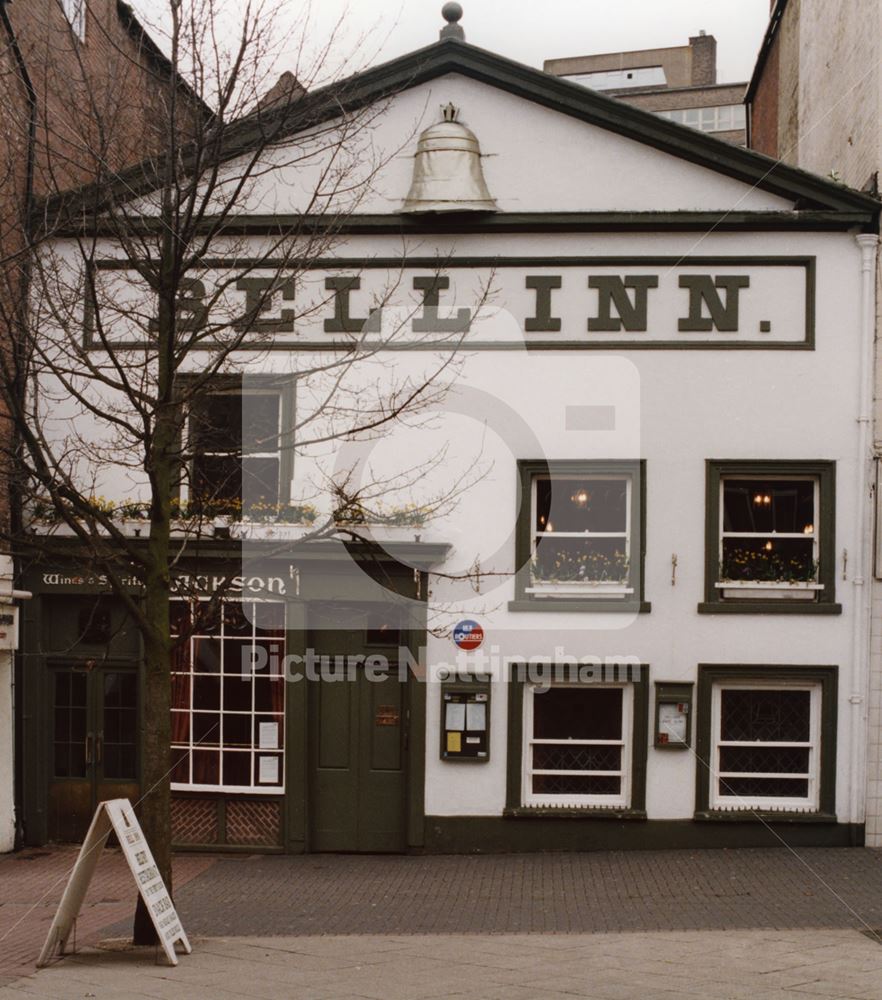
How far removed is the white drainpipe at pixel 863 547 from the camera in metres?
14.5

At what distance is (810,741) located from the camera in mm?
14711

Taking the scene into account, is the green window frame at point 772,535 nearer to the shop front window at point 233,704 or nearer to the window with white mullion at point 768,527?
the window with white mullion at point 768,527

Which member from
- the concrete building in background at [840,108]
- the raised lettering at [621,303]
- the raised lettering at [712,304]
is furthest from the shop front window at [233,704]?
the concrete building in background at [840,108]

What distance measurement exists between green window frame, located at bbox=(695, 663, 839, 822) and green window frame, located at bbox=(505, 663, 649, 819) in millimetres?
656

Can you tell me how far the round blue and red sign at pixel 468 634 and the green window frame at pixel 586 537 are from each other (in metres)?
0.48

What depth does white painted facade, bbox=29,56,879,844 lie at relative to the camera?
14641 millimetres

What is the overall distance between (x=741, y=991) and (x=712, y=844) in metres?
5.71

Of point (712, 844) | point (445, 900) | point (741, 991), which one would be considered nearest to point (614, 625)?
point (712, 844)

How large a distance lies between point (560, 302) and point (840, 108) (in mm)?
4880

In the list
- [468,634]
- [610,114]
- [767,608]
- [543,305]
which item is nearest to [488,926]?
[468,634]

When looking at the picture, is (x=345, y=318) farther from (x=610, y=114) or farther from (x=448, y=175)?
(x=610, y=114)

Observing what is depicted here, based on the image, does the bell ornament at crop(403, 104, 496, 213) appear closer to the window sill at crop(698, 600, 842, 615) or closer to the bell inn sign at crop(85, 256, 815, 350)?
the bell inn sign at crop(85, 256, 815, 350)

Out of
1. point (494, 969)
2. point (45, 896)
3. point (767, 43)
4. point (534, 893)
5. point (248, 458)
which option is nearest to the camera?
point (494, 969)

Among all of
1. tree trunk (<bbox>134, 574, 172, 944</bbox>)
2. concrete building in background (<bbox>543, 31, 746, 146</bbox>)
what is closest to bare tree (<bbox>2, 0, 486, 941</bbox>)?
tree trunk (<bbox>134, 574, 172, 944</bbox>)
